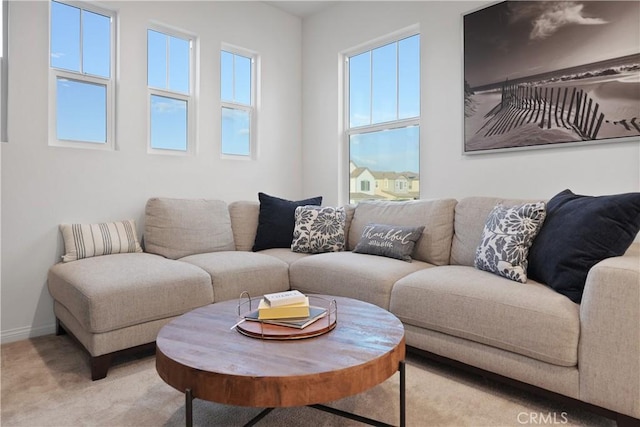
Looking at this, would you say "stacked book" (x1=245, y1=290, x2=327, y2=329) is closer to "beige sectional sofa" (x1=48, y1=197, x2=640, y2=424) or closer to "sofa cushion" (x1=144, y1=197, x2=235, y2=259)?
"beige sectional sofa" (x1=48, y1=197, x2=640, y2=424)

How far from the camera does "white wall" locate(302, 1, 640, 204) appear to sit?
2.46 m

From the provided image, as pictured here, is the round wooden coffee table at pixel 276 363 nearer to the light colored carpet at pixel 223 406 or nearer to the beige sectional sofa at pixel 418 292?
the light colored carpet at pixel 223 406

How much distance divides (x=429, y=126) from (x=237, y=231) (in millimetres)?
1849

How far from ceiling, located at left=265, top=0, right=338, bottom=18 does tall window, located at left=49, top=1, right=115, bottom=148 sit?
1672 mm

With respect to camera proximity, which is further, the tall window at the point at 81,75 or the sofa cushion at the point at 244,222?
the sofa cushion at the point at 244,222

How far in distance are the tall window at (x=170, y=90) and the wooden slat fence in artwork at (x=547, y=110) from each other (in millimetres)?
2516

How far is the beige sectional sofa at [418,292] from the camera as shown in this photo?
59.9 inches

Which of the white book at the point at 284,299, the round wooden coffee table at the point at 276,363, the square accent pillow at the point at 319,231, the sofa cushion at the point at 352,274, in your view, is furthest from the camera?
the square accent pillow at the point at 319,231

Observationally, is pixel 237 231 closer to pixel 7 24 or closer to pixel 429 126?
pixel 429 126

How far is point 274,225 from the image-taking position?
3.34m

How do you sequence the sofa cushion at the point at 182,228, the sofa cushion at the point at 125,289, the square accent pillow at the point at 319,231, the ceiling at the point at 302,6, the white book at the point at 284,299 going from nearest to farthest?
the white book at the point at 284,299, the sofa cushion at the point at 125,289, the sofa cushion at the point at 182,228, the square accent pillow at the point at 319,231, the ceiling at the point at 302,6

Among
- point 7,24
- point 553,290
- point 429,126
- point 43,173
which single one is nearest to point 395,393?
point 553,290

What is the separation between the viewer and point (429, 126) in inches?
129

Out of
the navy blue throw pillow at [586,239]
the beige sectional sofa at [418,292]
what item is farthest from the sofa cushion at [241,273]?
the navy blue throw pillow at [586,239]
